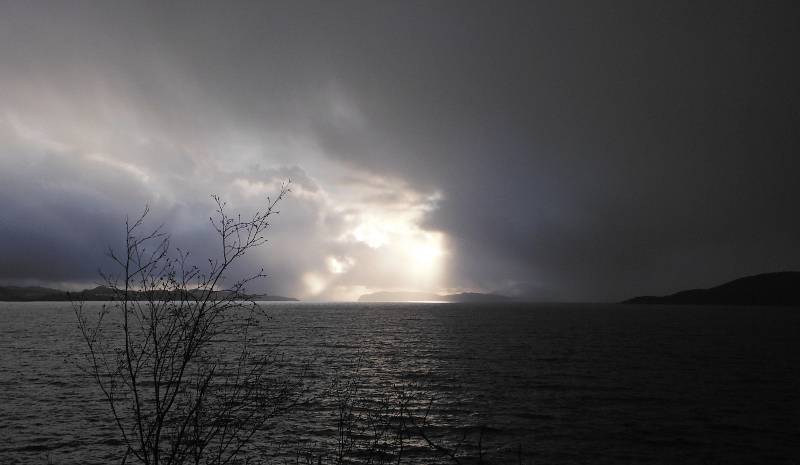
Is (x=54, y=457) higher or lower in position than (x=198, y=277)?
lower

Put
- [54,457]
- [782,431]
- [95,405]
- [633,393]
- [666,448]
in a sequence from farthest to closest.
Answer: [633,393], [95,405], [782,431], [666,448], [54,457]

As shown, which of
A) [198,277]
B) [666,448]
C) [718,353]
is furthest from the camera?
[718,353]

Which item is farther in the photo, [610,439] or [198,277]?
[610,439]

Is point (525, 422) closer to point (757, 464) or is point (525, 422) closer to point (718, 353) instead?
point (757, 464)

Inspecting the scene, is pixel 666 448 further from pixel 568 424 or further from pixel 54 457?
pixel 54 457

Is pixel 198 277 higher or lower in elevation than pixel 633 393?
higher

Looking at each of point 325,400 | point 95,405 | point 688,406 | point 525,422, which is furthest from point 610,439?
point 95,405

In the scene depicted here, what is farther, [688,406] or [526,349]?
[526,349]

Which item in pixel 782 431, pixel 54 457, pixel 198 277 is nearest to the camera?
pixel 198 277

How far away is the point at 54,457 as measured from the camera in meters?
24.7

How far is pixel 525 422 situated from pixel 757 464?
14.2m

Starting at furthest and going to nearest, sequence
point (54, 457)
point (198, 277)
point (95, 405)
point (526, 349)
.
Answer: point (526, 349), point (95, 405), point (54, 457), point (198, 277)

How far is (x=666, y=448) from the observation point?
27.9 metres

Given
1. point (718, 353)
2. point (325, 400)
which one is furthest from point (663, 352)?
point (325, 400)
